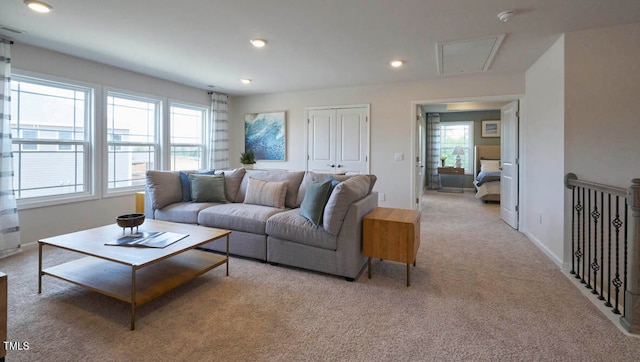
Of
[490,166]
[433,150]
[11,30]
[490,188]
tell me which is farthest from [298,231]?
[433,150]

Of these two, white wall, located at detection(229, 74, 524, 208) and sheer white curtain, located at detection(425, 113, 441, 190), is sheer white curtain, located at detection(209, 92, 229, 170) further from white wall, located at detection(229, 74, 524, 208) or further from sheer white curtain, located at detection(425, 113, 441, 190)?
sheer white curtain, located at detection(425, 113, 441, 190)

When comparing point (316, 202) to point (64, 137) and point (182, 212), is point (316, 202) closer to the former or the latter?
point (182, 212)

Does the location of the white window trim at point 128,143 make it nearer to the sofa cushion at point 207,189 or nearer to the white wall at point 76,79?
the white wall at point 76,79

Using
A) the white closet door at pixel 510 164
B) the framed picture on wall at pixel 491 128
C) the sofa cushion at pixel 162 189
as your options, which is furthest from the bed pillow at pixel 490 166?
the sofa cushion at pixel 162 189

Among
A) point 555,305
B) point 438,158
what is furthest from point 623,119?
point 438,158

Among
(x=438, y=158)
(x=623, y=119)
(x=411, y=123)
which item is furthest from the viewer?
(x=438, y=158)

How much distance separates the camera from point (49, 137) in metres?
3.69

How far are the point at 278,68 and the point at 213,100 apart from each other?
2162mm

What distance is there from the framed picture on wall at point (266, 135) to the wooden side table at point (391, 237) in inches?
138

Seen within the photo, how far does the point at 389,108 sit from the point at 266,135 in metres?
2.43

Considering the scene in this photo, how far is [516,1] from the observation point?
7.72 feet

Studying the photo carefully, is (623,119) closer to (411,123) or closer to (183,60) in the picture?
(411,123)

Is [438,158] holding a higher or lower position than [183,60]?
lower

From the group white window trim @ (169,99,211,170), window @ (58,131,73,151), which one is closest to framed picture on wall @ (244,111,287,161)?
white window trim @ (169,99,211,170)
